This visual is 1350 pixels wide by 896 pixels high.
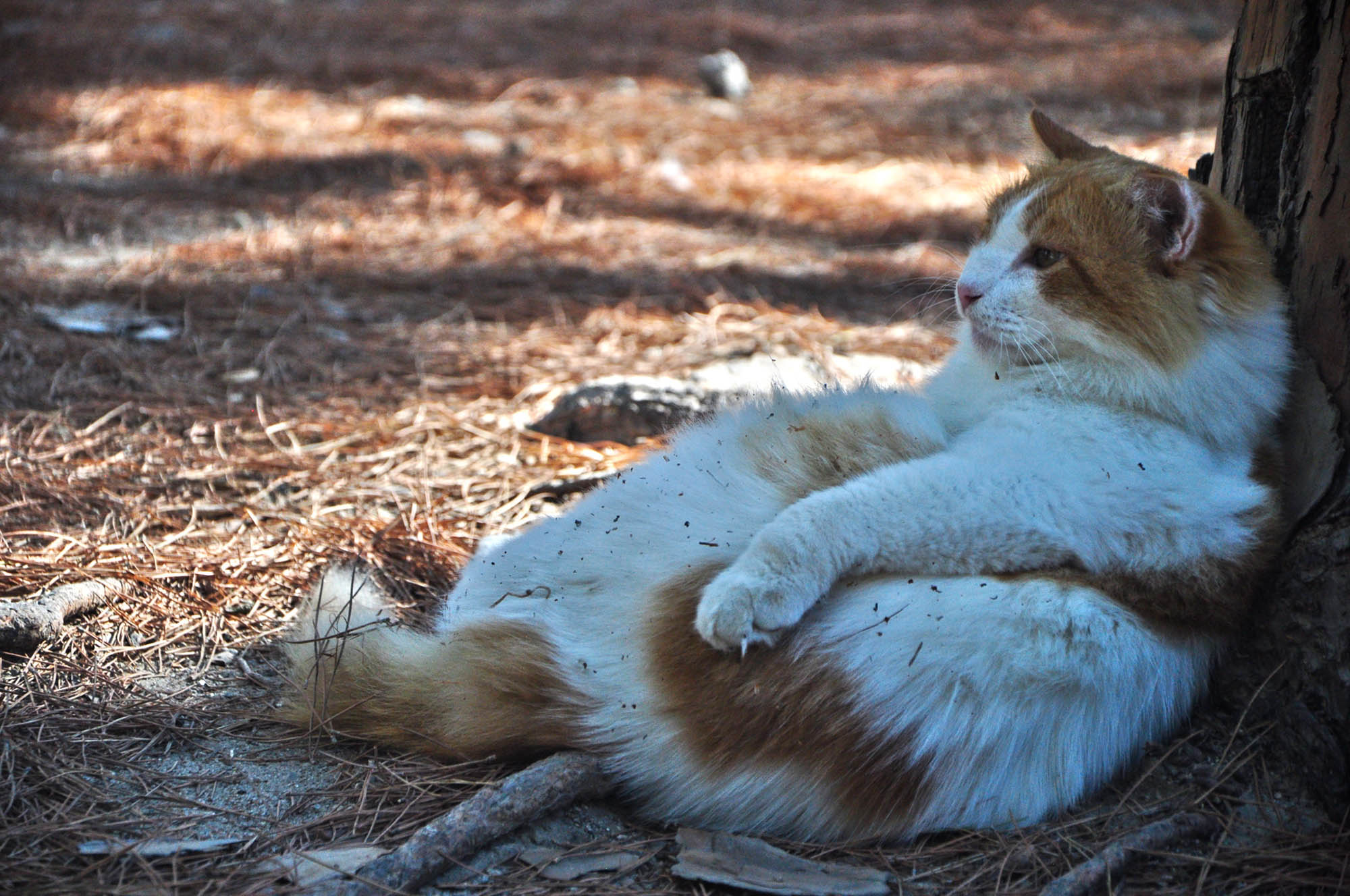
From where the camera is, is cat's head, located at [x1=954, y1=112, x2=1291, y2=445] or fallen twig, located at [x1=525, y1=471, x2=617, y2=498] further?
fallen twig, located at [x1=525, y1=471, x2=617, y2=498]

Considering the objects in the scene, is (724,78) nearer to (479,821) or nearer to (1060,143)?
(1060,143)

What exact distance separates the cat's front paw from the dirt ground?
363 mm

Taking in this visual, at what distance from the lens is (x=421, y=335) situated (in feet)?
12.2

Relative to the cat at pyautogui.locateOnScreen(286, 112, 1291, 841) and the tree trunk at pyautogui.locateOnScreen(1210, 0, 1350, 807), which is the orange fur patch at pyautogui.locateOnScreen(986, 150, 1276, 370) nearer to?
the cat at pyautogui.locateOnScreen(286, 112, 1291, 841)

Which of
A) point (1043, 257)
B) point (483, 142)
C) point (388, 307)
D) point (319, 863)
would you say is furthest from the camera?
point (483, 142)

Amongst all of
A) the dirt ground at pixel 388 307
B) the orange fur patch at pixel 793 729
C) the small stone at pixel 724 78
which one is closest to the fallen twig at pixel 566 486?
the dirt ground at pixel 388 307

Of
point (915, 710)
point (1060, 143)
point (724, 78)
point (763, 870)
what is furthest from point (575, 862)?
point (724, 78)

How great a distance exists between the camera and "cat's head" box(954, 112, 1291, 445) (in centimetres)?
177

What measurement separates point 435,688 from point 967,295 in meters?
1.21

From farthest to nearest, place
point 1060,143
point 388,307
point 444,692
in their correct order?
point 388,307 < point 1060,143 < point 444,692

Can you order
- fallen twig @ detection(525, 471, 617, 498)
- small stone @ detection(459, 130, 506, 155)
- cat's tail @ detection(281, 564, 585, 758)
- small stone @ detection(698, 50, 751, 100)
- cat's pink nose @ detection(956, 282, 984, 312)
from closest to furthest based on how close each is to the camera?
cat's tail @ detection(281, 564, 585, 758) < cat's pink nose @ detection(956, 282, 984, 312) < fallen twig @ detection(525, 471, 617, 498) < small stone @ detection(459, 130, 506, 155) < small stone @ detection(698, 50, 751, 100)

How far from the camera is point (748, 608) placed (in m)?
1.56

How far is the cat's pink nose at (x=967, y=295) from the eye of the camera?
1.95m

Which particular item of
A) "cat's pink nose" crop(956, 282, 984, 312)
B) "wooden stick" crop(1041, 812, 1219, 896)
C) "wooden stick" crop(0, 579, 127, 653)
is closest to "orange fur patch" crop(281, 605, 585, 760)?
"wooden stick" crop(0, 579, 127, 653)
